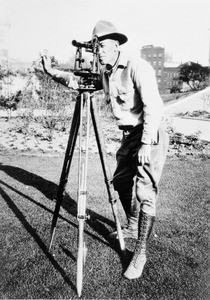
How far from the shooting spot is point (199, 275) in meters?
2.94

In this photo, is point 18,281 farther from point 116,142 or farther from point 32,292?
point 116,142

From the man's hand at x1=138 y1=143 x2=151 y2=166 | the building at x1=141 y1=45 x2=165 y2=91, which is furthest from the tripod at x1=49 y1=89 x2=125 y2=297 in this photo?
the building at x1=141 y1=45 x2=165 y2=91

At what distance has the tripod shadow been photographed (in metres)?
3.73

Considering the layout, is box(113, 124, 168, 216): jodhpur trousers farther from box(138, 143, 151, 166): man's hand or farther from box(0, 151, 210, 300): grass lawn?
box(0, 151, 210, 300): grass lawn

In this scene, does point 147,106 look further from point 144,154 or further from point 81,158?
point 81,158

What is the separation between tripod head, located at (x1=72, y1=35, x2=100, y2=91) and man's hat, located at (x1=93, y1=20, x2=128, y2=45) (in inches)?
12.5

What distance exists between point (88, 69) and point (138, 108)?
732 millimetres

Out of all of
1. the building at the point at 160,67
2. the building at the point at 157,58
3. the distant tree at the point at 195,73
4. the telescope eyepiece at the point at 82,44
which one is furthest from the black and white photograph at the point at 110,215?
the building at the point at 157,58

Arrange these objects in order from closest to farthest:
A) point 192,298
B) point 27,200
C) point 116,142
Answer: point 192,298, point 27,200, point 116,142

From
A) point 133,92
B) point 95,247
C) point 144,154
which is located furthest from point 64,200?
point 133,92

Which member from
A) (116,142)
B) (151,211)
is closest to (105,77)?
(151,211)

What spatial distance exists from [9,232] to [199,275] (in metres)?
2.37

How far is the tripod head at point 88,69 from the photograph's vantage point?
8.59 feet

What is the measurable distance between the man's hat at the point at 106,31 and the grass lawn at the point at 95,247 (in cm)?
241
